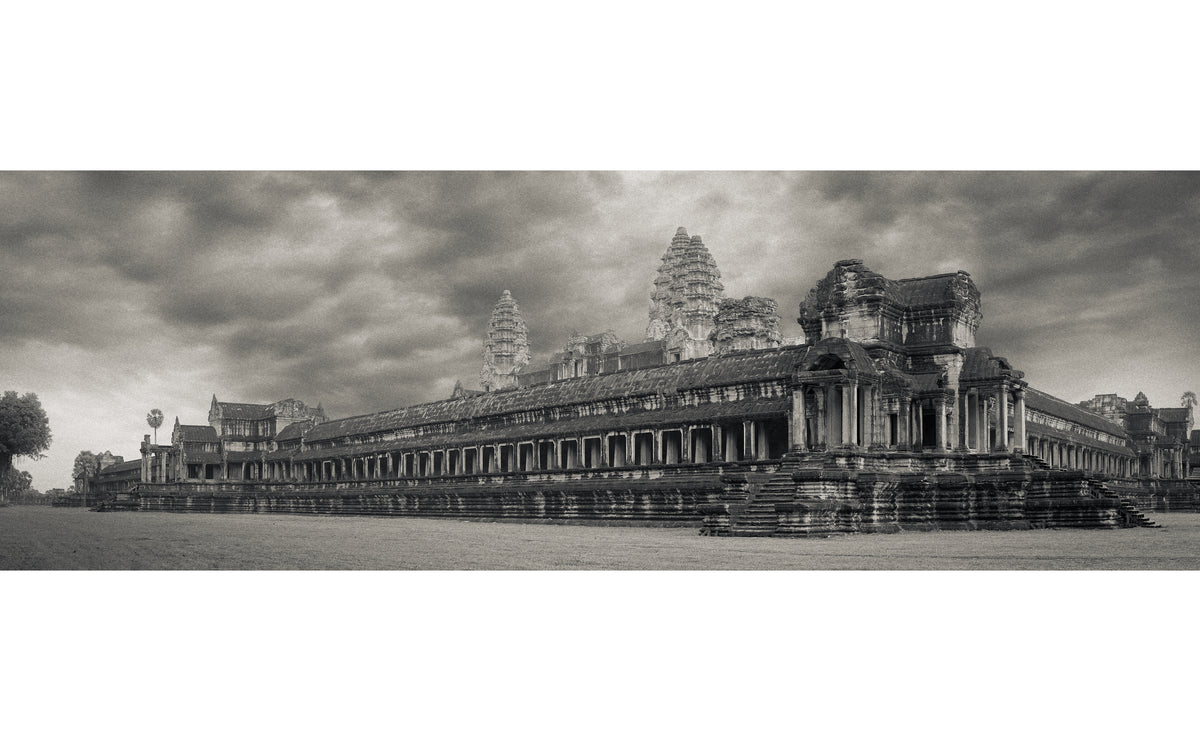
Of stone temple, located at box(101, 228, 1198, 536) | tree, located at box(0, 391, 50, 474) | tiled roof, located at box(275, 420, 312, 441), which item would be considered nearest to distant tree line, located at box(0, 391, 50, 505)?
tree, located at box(0, 391, 50, 474)

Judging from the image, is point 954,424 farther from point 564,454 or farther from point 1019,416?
point 564,454

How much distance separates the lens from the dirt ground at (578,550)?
56.1 ft

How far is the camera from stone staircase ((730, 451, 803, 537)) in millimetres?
22312

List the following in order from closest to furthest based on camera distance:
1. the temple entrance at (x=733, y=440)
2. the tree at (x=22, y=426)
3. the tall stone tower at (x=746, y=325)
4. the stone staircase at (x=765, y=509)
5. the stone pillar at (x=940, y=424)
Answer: the tree at (x=22, y=426)
the stone staircase at (x=765, y=509)
the stone pillar at (x=940, y=424)
the temple entrance at (x=733, y=440)
the tall stone tower at (x=746, y=325)

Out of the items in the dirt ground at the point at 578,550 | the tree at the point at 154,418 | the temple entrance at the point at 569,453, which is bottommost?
the dirt ground at the point at 578,550

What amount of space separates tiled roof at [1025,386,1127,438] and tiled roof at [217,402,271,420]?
23.7 metres

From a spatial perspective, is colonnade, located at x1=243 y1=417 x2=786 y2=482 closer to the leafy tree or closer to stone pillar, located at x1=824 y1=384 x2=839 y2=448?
stone pillar, located at x1=824 y1=384 x2=839 y2=448

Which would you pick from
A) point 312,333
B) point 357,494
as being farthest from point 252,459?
point 312,333

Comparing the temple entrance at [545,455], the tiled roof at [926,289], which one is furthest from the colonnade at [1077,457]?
the temple entrance at [545,455]

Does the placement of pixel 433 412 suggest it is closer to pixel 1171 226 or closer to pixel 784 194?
pixel 784 194

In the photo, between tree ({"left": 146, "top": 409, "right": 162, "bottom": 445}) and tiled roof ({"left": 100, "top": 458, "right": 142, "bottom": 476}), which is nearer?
tree ({"left": 146, "top": 409, "right": 162, "bottom": 445})

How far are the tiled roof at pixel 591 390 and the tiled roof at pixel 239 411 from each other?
5.76m

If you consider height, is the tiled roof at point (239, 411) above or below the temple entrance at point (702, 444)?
above

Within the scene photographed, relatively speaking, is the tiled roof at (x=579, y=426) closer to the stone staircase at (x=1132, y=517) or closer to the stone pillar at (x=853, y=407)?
the stone pillar at (x=853, y=407)
